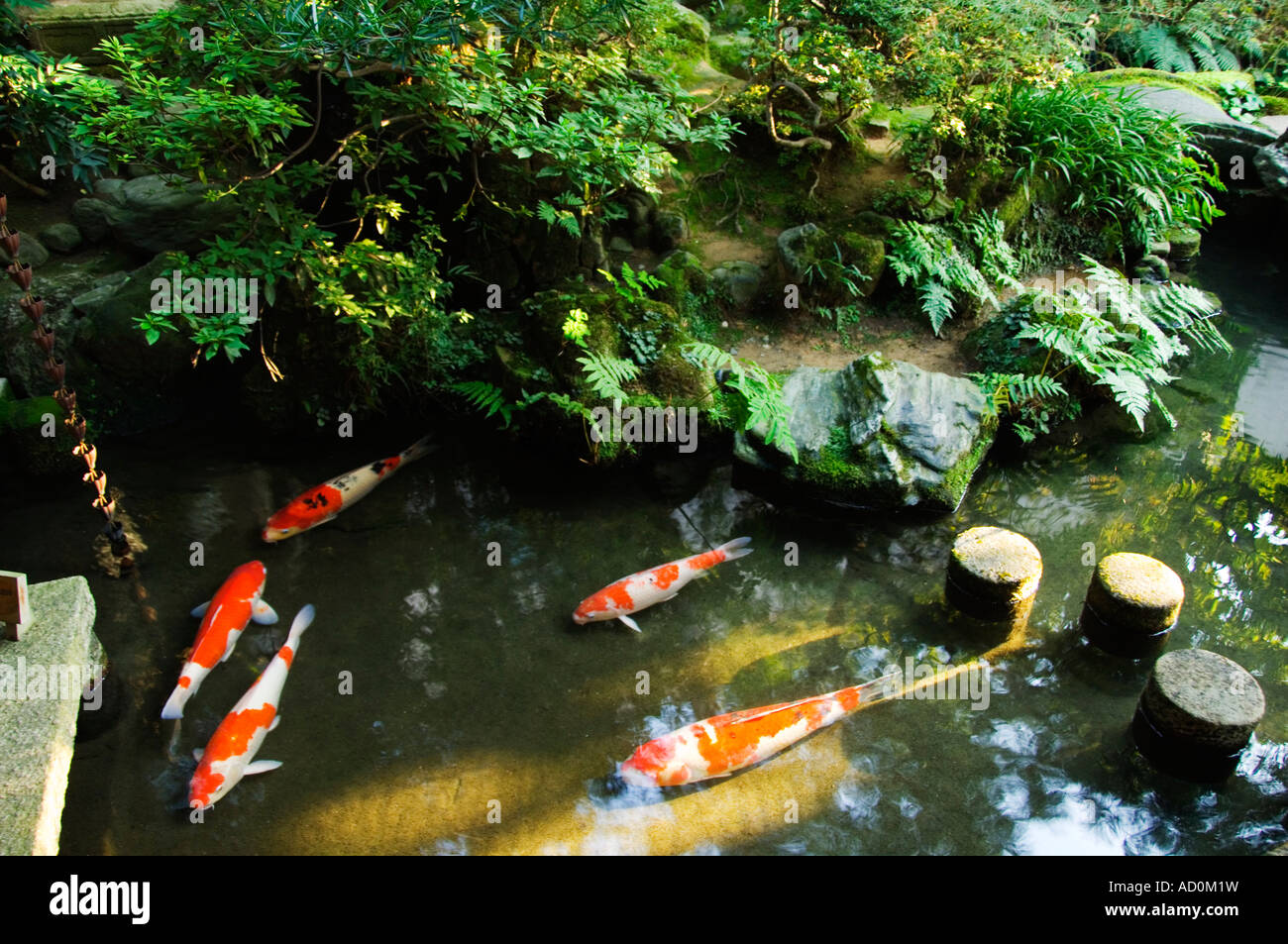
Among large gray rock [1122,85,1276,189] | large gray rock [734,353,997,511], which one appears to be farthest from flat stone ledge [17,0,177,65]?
large gray rock [1122,85,1276,189]

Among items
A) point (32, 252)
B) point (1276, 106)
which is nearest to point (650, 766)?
point (32, 252)

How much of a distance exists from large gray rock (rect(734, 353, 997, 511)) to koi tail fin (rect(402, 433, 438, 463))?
7.97ft

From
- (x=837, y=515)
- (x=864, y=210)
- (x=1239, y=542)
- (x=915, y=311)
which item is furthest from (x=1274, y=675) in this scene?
(x=864, y=210)

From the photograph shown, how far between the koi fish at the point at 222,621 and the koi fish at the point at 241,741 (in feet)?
0.97

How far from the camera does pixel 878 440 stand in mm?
6250

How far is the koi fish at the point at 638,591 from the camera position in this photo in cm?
525

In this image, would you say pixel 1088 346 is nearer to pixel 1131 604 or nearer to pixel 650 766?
pixel 1131 604

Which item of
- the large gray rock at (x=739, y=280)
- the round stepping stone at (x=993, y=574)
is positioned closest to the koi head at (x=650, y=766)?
the round stepping stone at (x=993, y=574)

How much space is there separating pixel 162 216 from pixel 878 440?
5.99m

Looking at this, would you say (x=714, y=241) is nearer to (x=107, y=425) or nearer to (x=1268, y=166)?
(x=107, y=425)

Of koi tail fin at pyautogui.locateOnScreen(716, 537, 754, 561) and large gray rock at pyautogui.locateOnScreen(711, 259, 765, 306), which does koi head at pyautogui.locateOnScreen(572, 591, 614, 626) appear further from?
large gray rock at pyautogui.locateOnScreen(711, 259, 765, 306)

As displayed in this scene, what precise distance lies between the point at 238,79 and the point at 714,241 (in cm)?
431

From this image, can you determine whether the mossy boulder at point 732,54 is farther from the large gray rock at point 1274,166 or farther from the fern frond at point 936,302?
the large gray rock at point 1274,166

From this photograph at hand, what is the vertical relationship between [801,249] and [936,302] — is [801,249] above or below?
above
